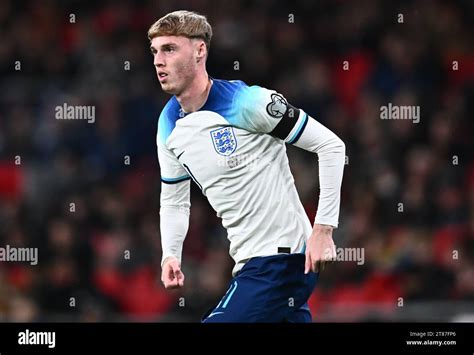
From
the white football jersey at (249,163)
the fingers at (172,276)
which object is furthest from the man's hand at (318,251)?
the fingers at (172,276)

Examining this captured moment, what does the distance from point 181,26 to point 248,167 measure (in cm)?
72

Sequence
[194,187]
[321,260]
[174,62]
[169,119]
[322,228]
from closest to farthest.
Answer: [321,260], [322,228], [174,62], [169,119], [194,187]

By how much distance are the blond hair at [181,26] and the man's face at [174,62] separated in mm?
23

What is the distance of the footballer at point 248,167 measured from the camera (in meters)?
5.07

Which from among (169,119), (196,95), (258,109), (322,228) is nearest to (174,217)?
(169,119)

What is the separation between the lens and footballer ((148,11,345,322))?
5070 millimetres

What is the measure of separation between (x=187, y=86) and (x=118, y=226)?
4.51 metres

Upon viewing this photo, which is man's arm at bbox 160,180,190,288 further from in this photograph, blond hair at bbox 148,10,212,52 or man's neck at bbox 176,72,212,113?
blond hair at bbox 148,10,212,52

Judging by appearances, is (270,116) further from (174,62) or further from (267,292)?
(267,292)

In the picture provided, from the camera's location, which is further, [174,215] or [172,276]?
[174,215]

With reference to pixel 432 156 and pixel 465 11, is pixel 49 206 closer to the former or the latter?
pixel 432 156

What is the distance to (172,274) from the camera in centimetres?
529
